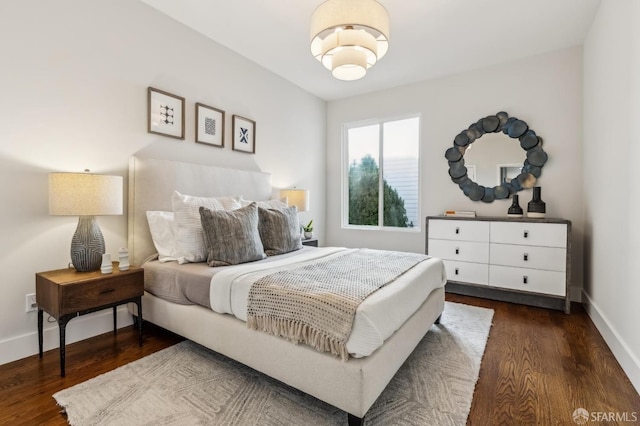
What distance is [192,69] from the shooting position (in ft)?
9.78

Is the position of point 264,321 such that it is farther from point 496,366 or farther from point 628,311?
point 628,311

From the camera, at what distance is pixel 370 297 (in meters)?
1.49

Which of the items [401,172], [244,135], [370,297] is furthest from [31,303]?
[401,172]

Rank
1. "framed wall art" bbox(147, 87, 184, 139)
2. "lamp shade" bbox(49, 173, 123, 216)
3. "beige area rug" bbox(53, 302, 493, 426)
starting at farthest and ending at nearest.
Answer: "framed wall art" bbox(147, 87, 184, 139) → "lamp shade" bbox(49, 173, 123, 216) → "beige area rug" bbox(53, 302, 493, 426)

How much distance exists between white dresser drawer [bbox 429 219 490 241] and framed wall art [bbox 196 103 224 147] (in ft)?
8.64

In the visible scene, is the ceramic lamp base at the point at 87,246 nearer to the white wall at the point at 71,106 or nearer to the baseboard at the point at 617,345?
the white wall at the point at 71,106

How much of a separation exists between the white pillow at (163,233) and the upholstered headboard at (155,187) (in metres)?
0.09

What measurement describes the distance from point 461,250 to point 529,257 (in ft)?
2.11

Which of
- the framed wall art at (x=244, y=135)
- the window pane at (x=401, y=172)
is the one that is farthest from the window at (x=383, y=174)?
the framed wall art at (x=244, y=135)

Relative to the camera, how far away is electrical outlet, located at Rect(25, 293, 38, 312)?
204 cm

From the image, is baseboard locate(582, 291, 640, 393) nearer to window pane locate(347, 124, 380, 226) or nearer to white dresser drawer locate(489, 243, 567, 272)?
white dresser drawer locate(489, 243, 567, 272)

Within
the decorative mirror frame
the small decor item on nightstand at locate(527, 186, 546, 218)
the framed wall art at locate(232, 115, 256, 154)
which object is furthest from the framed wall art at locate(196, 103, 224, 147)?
the small decor item on nightstand at locate(527, 186, 546, 218)

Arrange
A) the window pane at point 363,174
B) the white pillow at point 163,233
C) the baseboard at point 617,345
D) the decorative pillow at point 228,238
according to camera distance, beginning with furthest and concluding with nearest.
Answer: the window pane at point 363,174 < the white pillow at point 163,233 < the decorative pillow at point 228,238 < the baseboard at point 617,345

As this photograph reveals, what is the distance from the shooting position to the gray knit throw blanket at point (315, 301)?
136 centimetres
